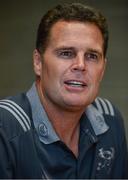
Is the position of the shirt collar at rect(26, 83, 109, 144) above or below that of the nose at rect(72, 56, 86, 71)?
below

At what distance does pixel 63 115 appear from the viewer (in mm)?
1355

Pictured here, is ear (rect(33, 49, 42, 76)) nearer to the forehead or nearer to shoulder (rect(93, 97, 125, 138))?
the forehead

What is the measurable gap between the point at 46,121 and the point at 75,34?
0.94ft

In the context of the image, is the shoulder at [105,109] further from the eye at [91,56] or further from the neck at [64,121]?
the eye at [91,56]

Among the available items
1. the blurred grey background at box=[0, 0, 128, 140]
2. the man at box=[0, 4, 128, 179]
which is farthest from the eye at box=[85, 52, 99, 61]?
the blurred grey background at box=[0, 0, 128, 140]

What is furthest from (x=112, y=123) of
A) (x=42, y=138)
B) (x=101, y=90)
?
(x=101, y=90)

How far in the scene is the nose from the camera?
4.08ft

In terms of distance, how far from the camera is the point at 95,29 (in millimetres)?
1325

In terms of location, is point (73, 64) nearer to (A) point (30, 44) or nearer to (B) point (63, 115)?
(B) point (63, 115)

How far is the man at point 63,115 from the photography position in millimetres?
1204

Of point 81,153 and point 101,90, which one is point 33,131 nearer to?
point 81,153

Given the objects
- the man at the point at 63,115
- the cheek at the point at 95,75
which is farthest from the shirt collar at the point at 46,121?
the cheek at the point at 95,75

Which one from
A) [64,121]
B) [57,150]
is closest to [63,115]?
[64,121]

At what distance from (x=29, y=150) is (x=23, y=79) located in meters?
Result: 1.73
